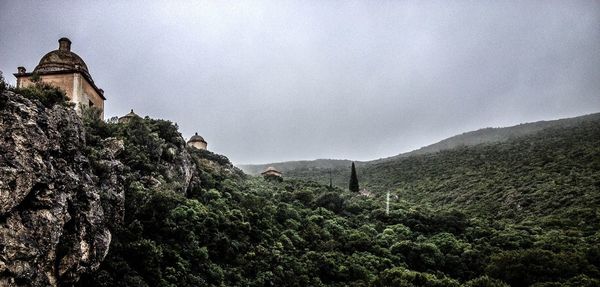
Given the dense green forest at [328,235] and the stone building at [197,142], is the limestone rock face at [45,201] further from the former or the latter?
the stone building at [197,142]

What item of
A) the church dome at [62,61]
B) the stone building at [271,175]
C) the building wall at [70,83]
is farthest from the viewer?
the stone building at [271,175]

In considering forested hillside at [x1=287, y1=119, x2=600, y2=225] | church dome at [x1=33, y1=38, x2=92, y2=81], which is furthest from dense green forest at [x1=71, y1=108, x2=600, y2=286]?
church dome at [x1=33, y1=38, x2=92, y2=81]

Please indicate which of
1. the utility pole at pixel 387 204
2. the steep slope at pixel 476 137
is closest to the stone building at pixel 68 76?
the utility pole at pixel 387 204

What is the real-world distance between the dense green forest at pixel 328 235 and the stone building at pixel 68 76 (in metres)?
2.78

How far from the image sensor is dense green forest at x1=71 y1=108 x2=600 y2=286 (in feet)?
66.8

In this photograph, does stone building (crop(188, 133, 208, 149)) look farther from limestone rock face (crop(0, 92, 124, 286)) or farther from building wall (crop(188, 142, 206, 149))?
limestone rock face (crop(0, 92, 124, 286))

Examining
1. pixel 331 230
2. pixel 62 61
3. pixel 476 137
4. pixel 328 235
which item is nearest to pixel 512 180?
pixel 331 230

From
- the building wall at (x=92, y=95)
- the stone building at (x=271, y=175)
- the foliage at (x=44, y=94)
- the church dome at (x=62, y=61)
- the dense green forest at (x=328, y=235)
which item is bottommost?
the dense green forest at (x=328, y=235)

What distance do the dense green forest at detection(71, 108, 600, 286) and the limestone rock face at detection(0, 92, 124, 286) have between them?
1.66m

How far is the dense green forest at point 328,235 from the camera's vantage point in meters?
20.4

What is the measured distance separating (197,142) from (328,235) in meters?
29.6

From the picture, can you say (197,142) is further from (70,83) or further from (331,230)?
(70,83)

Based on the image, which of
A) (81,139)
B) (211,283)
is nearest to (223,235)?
(211,283)

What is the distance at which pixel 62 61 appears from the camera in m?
26.3
